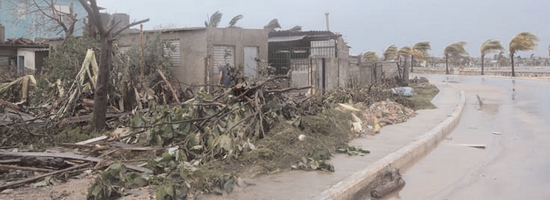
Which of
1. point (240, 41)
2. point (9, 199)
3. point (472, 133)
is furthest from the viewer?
point (240, 41)

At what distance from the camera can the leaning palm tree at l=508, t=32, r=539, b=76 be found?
157 ft

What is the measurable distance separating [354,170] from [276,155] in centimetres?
112

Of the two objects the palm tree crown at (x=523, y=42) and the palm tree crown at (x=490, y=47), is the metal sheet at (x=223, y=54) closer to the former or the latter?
the palm tree crown at (x=523, y=42)

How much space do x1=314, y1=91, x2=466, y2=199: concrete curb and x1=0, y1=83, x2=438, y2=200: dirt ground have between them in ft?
1.94

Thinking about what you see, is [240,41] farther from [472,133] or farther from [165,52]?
[472,133]

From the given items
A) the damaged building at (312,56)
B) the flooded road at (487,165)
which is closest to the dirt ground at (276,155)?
the flooded road at (487,165)

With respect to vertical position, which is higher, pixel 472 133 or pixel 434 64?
pixel 434 64

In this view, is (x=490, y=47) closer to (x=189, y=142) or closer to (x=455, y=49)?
(x=455, y=49)

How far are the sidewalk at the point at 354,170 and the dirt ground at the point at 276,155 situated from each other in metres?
0.25

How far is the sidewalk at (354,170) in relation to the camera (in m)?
5.32

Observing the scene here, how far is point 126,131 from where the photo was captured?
26.3ft

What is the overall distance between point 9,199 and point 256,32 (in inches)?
501

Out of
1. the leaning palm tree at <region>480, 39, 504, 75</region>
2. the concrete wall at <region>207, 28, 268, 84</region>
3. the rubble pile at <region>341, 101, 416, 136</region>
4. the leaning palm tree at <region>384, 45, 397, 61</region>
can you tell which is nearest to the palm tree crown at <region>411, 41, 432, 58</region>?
the leaning palm tree at <region>384, 45, 397, 61</region>

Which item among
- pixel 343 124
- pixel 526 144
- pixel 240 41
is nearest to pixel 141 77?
pixel 240 41
